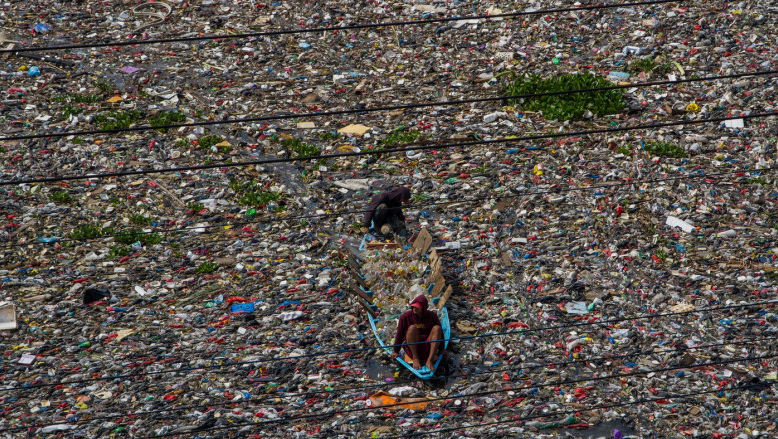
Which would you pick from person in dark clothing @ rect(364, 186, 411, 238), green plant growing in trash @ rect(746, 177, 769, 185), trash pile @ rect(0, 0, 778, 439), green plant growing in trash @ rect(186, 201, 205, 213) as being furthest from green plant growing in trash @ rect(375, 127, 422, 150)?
green plant growing in trash @ rect(746, 177, 769, 185)

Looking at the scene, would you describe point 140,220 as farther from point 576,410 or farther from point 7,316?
point 576,410

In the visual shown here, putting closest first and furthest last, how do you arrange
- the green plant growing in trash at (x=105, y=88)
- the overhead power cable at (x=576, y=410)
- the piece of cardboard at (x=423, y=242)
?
1. the overhead power cable at (x=576, y=410)
2. the piece of cardboard at (x=423, y=242)
3. the green plant growing in trash at (x=105, y=88)

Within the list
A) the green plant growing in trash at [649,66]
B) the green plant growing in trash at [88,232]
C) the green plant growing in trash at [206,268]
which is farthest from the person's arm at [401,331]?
the green plant growing in trash at [649,66]

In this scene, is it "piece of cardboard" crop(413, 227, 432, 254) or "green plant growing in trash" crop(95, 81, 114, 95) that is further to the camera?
"green plant growing in trash" crop(95, 81, 114, 95)

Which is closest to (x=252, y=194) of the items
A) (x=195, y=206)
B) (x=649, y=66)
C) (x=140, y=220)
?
(x=195, y=206)

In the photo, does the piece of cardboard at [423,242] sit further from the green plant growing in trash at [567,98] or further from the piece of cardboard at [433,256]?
the green plant growing in trash at [567,98]

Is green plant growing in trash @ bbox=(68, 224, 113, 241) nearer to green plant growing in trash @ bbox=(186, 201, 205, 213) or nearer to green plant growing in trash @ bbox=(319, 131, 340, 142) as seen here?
green plant growing in trash @ bbox=(186, 201, 205, 213)
